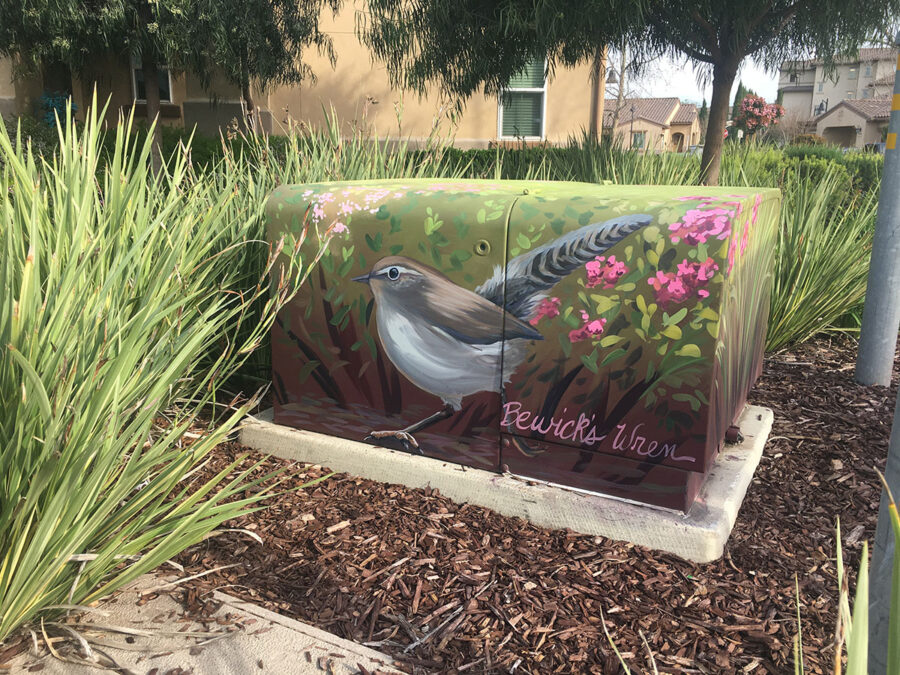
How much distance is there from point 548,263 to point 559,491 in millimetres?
839

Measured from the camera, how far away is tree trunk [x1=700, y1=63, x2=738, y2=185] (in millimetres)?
6797

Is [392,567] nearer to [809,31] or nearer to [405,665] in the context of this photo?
[405,665]

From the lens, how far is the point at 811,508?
107 inches

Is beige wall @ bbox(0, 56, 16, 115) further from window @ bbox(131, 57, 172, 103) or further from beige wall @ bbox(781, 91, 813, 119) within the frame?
beige wall @ bbox(781, 91, 813, 119)

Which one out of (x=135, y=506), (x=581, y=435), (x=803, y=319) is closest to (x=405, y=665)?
(x=135, y=506)

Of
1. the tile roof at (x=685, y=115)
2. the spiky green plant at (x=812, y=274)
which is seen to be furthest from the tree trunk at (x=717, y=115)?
the tile roof at (x=685, y=115)

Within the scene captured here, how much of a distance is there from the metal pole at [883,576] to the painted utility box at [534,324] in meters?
1.05

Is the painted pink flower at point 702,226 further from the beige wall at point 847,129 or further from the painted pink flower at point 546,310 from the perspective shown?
the beige wall at point 847,129

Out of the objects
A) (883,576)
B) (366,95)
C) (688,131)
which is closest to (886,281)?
(883,576)

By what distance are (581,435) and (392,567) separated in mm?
807

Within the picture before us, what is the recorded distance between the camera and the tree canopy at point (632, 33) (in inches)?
244

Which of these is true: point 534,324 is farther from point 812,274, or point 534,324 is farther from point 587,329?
point 812,274

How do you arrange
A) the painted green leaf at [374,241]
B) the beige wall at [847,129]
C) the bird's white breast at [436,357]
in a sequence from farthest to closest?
1. the beige wall at [847,129]
2. the painted green leaf at [374,241]
3. the bird's white breast at [436,357]

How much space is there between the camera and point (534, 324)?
2467mm
